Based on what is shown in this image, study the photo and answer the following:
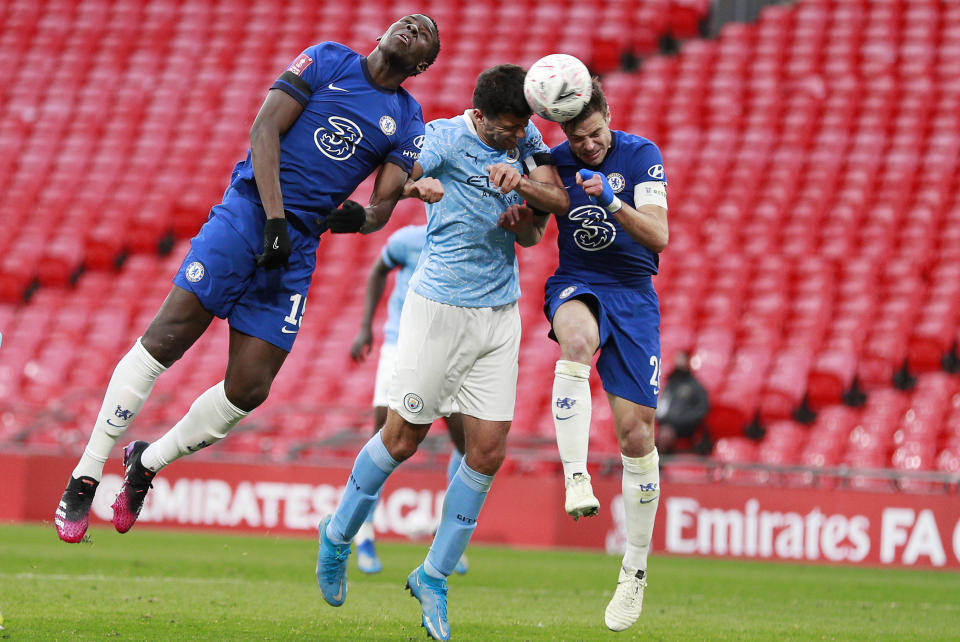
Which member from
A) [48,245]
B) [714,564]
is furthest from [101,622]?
[48,245]

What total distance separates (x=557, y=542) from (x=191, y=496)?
12.0ft

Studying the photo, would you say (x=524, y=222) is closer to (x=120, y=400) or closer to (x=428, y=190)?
(x=428, y=190)

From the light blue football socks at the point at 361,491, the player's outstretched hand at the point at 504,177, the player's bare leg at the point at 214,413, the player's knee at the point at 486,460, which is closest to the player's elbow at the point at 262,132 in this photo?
the player's bare leg at the point at 214,413

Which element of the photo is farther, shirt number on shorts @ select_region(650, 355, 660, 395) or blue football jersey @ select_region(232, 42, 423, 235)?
shirt number on shorts @ select_region(650, 355, 660, 395)

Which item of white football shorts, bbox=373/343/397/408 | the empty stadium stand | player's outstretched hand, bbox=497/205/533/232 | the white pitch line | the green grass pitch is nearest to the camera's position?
player's outstretched hand, bbox=497/205/533/232

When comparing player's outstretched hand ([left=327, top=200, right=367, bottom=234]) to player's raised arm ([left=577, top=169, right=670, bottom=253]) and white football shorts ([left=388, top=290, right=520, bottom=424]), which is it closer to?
white football shorts ([left=388, top=290, right=520, bottom=424])

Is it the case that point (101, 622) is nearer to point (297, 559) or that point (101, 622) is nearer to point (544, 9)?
point (297, 559)

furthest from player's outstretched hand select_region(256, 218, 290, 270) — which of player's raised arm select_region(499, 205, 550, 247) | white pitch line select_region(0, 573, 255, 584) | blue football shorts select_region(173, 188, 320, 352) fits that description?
white pitch line select_region(0, 573, 255, 584)

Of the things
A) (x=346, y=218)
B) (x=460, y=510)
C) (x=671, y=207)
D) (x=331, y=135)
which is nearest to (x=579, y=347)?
(x=460, y=510)

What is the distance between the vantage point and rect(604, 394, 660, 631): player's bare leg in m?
6.01

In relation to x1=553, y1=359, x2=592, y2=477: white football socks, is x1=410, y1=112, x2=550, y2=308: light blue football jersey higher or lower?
higher

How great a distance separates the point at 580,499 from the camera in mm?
5395

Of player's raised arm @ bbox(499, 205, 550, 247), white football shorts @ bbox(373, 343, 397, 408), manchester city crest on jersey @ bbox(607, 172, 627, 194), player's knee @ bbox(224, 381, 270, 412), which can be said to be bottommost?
white football shorts @ bbox(373, 343, 397, 408)

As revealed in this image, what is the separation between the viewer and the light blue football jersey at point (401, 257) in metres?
8.67
